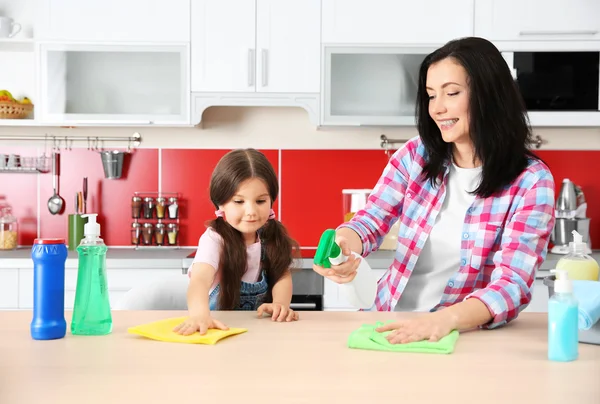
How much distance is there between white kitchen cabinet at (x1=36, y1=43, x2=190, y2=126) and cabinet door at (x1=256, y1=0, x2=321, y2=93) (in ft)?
1.21

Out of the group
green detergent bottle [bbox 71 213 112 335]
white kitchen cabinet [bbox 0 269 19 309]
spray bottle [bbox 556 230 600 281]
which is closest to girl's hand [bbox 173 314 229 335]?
green detergent bottle [bbox 71 213 112 335]

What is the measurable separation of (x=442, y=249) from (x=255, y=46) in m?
1.71

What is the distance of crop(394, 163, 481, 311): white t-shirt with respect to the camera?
1.79 metres

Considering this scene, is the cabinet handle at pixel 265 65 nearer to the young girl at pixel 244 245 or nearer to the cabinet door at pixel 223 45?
the cabinet door at pixel 223 45

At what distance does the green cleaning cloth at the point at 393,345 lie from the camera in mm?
1229

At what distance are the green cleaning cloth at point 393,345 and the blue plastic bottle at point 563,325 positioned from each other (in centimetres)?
17

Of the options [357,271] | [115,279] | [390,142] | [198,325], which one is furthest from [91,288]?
[390,142]

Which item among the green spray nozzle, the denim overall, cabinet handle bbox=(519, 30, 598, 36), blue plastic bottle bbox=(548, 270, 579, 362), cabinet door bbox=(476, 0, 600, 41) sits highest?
cabinet door bbox=(476, 0, 600, 41)

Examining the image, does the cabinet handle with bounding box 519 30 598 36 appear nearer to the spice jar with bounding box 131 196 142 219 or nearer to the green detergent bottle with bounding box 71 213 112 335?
the spice jar with bounding box 131 196 142 219

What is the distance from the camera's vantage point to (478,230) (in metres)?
1.70

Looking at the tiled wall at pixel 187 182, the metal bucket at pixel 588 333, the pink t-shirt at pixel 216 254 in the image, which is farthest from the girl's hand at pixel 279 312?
the tiled wall at pixel 187 182

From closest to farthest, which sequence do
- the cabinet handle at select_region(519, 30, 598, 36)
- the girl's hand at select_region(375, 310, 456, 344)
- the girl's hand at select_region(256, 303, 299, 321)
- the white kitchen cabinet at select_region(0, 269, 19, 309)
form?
the girl's hand at select_region(375, 310, 456, 344) → the girl's hand at select_region(256, 303, 299, 321) → the white kitchen cabinet at select_region(0, 269, 19, 309) → the cabinet handle at select_region(519, 30, 598, 36)

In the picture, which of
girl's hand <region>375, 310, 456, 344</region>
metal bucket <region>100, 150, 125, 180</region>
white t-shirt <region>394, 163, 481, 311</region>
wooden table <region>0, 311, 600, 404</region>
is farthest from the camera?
metal bucket <region>100, 150, 125, 180</region>

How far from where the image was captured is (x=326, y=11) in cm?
320
